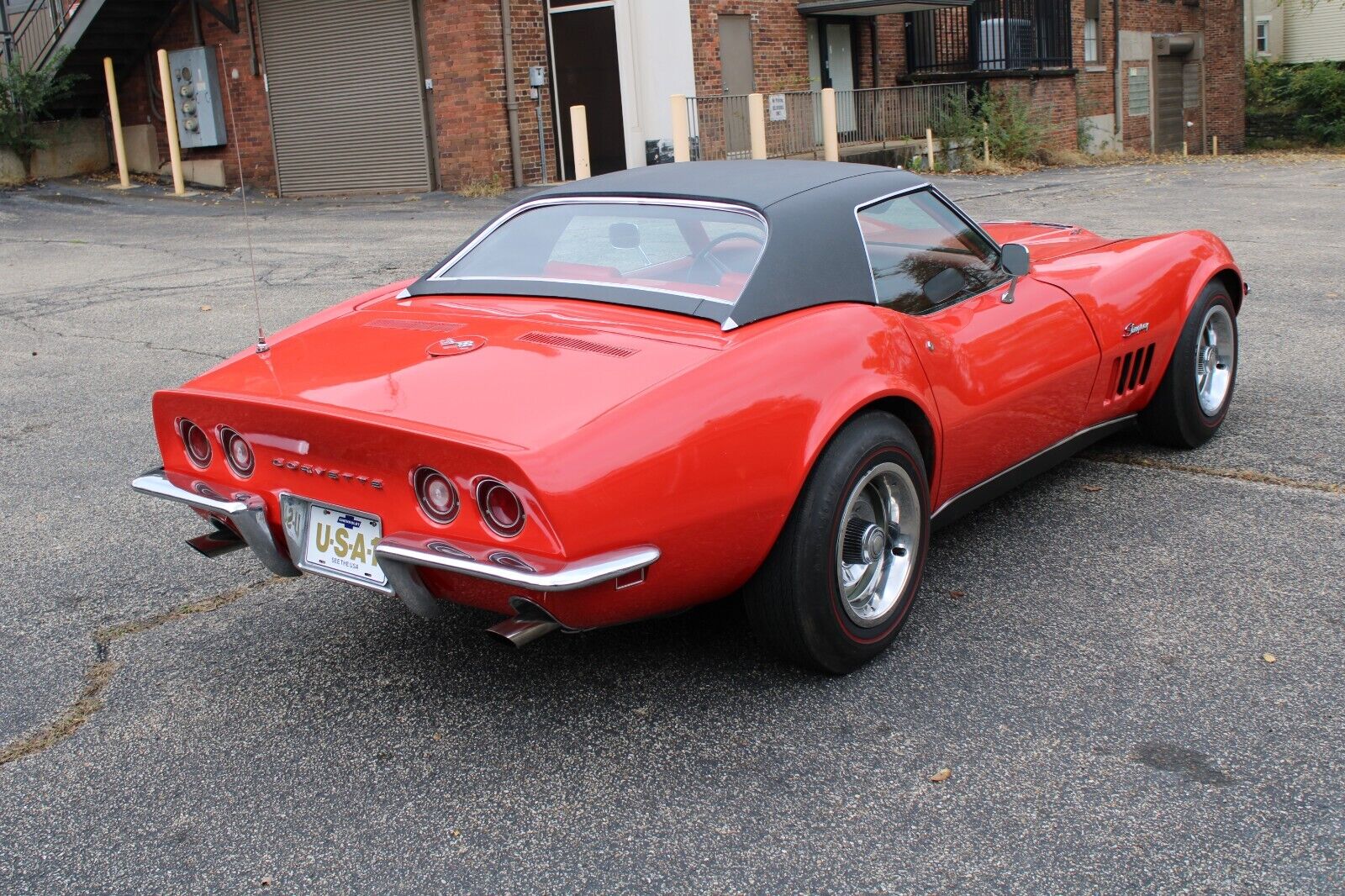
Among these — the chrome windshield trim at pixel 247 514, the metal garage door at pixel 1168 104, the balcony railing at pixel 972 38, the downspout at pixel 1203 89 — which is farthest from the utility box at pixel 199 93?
the downspout at pixel 1203 89

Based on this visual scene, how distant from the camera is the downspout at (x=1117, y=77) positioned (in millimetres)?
27938

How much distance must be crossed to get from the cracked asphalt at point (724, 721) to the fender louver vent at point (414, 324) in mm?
912

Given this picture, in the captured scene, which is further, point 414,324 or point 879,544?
point 414,324

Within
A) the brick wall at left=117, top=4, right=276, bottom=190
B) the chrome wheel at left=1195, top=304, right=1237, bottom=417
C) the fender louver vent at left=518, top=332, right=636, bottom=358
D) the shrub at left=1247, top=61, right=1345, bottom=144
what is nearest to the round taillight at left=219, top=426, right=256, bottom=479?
the fender louver vent at left=518, top=332, right=636, bottom=358

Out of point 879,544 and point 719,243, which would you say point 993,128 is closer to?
point 719,243

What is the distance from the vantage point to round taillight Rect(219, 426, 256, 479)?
3.47m

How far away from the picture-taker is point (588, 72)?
734 inches

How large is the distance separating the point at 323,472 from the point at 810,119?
17182 millimetres

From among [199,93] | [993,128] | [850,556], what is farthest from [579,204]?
[993,128]

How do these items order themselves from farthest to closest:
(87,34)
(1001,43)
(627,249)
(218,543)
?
(1001,43), (87,34), (627,249), (218,543)

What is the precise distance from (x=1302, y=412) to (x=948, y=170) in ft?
51.0

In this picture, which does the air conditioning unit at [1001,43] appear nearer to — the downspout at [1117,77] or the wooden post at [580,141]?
the downspout at [1117,77]

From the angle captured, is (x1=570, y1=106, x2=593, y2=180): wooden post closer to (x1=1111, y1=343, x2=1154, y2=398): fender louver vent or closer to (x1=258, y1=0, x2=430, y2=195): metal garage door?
(x1=258, y1=0, x2=430, y2=195): metal garage door

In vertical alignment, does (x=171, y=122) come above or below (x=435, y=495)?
above
